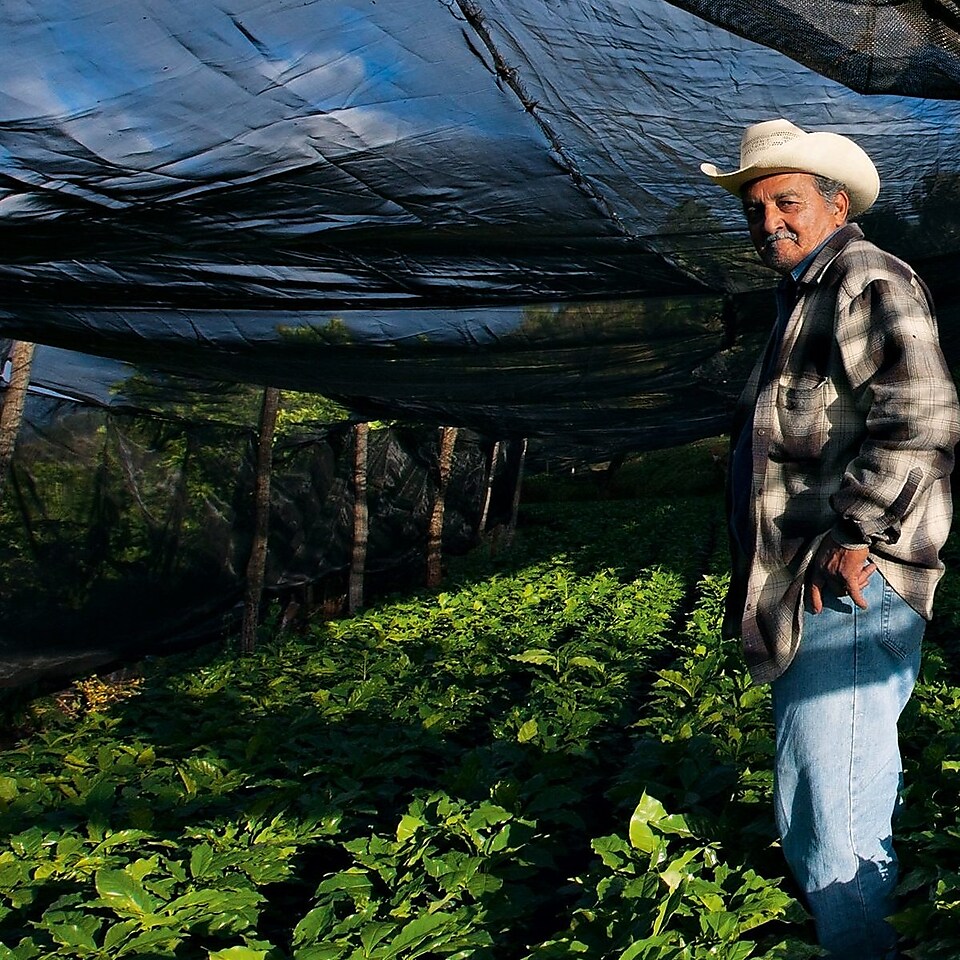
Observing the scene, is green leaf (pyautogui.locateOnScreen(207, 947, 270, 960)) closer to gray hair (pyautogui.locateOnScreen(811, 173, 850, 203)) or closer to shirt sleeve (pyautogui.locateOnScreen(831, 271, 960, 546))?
shirt sleeve (pyautogui.locateOnScreen(831, 271, 960, 546))

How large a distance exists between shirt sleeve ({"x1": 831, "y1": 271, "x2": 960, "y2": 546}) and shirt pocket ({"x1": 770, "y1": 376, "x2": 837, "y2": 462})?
0.12m

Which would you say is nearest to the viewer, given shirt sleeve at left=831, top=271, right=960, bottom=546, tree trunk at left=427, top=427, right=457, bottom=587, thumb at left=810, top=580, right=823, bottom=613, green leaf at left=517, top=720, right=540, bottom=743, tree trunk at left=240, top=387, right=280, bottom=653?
shirt sleeve at left=831, top=271, right=960, bottom=546

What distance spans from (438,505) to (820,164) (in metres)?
10.1

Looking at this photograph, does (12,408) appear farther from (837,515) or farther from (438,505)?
(438,505)

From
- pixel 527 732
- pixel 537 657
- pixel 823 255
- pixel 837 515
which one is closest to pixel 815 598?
pixel 837 515

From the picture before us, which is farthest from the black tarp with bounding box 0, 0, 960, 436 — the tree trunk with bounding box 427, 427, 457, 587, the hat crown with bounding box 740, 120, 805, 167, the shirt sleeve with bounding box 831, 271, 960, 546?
the tree trunk with bounding box 427, 427, 457, 587

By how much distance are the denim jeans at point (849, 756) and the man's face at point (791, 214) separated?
767mm

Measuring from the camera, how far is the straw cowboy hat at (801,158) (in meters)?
2.28

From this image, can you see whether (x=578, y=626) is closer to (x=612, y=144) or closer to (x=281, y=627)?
(x=281, y=627)

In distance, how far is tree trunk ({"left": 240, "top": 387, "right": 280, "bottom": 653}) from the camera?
7.84m

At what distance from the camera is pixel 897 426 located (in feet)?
6.86

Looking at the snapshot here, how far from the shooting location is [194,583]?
8867 mm

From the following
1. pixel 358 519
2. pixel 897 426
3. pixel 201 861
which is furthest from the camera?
pixel 358 519

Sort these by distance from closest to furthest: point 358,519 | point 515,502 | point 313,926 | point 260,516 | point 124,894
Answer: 1. point 313,926
2. point 124,894
3. point 260,516
4. point 358,519
5. point 515,502
